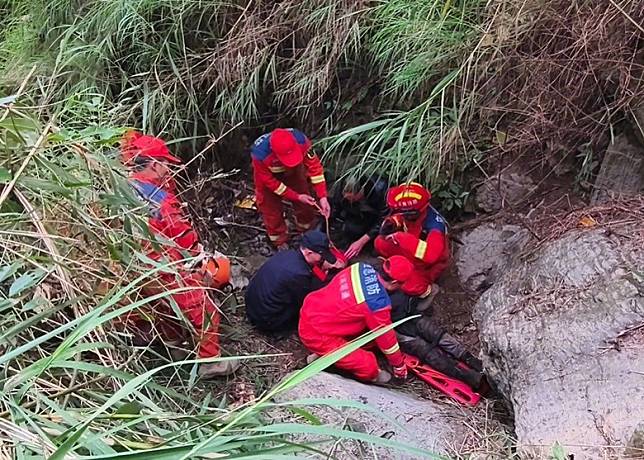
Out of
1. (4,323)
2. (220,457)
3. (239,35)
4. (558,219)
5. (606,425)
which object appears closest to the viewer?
(220,457)

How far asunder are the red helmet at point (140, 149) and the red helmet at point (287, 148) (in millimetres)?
907

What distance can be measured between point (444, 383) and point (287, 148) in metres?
1.74

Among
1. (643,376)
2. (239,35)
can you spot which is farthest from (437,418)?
(239,35)

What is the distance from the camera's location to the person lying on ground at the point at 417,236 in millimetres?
4031

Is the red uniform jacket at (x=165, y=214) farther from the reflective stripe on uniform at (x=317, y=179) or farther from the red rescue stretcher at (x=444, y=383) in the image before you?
the red rescue stretcher at (x=444, y=383)

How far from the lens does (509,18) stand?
138 inches

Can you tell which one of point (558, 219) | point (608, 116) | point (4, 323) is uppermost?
point (4, 323)

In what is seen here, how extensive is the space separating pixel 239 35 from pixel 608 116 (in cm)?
238

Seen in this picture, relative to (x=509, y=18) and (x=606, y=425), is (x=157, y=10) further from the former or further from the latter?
(x=606, y=425)

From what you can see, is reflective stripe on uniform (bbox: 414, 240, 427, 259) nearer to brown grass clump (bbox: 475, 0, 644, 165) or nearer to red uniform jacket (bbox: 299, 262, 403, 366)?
red uniform jacket (bbox: 299, 262, 403, 366)

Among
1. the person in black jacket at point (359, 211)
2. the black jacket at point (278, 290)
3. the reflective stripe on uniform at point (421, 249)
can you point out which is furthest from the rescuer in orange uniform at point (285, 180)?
the reflective stripe on uniform at point (421, 249)

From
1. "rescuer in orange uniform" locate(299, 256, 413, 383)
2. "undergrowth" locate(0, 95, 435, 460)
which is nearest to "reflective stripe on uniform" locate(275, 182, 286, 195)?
"rescuer in orange uniform" locate(299, 256, 413, 383)

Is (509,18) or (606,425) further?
(509,18)

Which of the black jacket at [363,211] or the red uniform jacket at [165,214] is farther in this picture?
the black jacket at [363,211]
